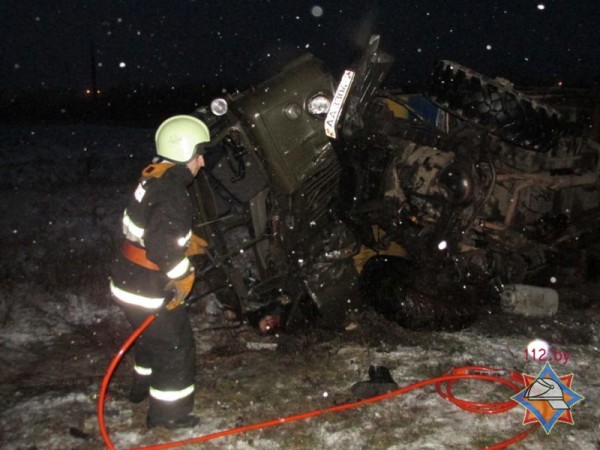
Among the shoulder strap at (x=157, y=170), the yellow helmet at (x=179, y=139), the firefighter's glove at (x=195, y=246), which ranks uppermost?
the yellow helmet at (x=179, y=139)

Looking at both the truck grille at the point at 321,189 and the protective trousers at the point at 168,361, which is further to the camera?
the truck grille at the point at 321,189

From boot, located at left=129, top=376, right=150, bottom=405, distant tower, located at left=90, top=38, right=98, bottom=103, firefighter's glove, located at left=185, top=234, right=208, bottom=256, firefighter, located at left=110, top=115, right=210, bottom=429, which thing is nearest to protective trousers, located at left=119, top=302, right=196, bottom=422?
firefighter, located at left=110, top=115, right=210, bottom=429

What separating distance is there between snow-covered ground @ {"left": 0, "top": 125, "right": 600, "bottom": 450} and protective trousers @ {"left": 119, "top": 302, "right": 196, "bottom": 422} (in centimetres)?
17

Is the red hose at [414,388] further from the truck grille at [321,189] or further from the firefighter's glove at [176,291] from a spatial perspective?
the truck grille at [321,189]

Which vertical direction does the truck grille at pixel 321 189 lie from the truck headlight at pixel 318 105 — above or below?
below

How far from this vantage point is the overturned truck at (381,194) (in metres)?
3.80

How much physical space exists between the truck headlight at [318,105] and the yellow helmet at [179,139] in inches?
46.4

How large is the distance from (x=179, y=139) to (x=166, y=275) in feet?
2.67

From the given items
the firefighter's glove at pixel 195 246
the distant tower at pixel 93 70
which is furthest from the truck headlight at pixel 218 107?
the distant tower at pixel 93 70

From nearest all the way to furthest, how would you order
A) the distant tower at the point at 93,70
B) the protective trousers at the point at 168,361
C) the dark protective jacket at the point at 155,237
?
the dark protective jacket at the point at 155,237, the protective trousers at the point at 168,361, the distant tower at the point at 93,70

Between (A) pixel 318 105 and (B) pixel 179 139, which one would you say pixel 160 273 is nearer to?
(B) pixel 179 139

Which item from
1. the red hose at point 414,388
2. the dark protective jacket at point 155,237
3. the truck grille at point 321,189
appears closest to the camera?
the dark protective jacket at point 155,237

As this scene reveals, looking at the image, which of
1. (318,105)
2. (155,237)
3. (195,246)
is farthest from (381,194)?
(155,237)

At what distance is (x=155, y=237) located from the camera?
267 cm
